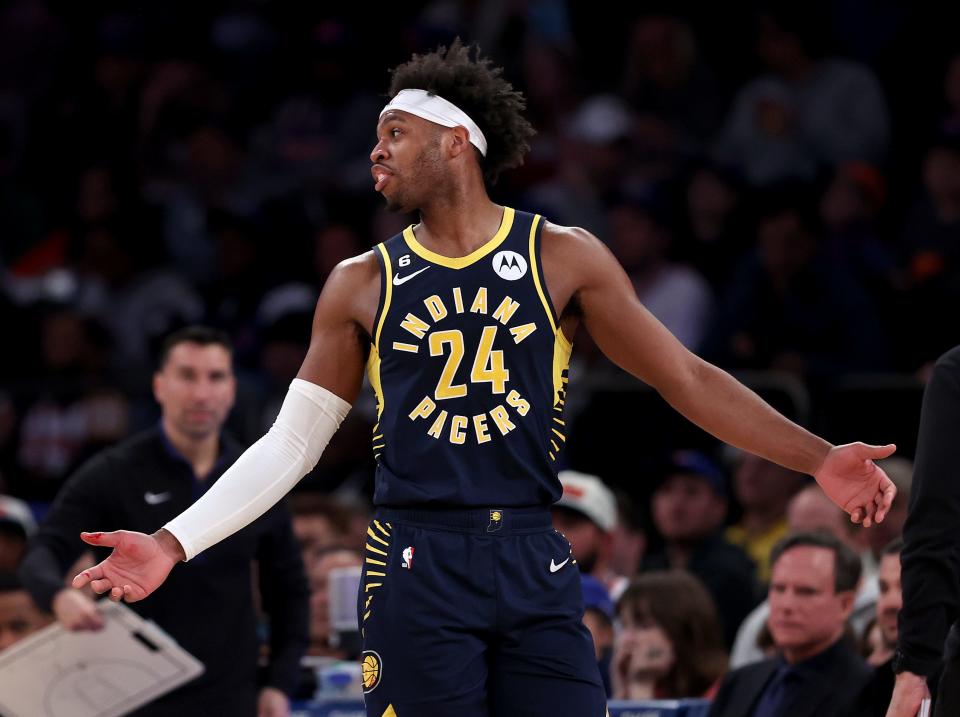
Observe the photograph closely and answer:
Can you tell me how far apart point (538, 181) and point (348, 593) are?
484 centimetres

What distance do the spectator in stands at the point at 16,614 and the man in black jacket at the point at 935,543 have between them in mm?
4188

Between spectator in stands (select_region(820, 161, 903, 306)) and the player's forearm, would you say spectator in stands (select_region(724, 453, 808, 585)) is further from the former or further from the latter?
the player's forearm

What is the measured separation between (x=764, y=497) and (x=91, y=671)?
139 inches

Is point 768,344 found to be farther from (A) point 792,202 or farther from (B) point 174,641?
(B) point 174,641

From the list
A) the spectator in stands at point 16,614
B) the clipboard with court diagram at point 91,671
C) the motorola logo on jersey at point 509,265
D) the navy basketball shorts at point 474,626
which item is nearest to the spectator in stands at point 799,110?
the spectator in stands at point 16,614

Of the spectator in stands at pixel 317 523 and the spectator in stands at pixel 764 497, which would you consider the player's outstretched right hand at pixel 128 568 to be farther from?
the spectator in stands at pixel 764 497

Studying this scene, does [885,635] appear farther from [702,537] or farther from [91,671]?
[91,671]

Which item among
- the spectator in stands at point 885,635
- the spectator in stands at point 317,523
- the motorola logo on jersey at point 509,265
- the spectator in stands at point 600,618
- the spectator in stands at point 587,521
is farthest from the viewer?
the spectator in stands at point 317,523

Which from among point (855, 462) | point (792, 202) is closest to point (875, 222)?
point (792, 202)

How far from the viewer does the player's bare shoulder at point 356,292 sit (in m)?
3.86

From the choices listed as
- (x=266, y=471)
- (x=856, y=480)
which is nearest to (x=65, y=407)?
(x=266, y=471)

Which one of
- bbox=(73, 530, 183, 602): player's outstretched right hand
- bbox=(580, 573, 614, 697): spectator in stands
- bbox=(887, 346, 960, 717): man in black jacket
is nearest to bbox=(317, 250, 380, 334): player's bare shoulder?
bbox=(73, 530, 183, 602): player's outstretched right hand

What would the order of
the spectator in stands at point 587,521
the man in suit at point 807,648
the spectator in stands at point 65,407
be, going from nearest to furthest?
the man in suit at point 807,648 → the spectator in stands at point 587,521 → the spectator in stands at point 65,407

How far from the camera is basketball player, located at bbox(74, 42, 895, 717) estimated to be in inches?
143
